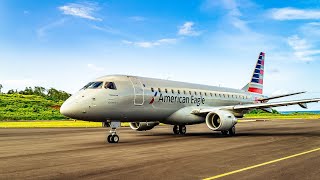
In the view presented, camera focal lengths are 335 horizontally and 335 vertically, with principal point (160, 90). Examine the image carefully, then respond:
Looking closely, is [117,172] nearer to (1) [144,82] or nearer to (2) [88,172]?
(2) [88,172]

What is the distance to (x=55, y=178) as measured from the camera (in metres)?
8.27

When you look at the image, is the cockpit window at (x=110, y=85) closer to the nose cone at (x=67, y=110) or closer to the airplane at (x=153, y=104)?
the airplane at (x=153, y=104)

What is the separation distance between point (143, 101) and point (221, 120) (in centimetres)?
551

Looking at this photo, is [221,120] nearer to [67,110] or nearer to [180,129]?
[180,129]

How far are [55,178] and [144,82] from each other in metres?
14.0

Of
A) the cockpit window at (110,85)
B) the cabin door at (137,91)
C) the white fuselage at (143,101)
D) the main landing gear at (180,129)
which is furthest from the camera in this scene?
the main landing gear at (180,129)

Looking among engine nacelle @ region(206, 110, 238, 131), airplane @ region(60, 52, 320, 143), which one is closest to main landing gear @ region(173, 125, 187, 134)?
airplane @ region(60, 52, 320, 143)

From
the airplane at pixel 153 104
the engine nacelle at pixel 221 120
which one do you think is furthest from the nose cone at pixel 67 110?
the engine nacelle at pixel 221 120

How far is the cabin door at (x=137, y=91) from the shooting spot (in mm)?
20580

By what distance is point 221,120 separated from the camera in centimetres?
2248

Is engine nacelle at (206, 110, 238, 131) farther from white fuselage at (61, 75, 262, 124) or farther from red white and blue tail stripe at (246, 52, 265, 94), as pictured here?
red white and blue tail stripe at (246, 52, 265, 94)

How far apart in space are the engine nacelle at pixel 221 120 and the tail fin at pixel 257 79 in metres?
12.3

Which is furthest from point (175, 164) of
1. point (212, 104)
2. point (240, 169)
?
point (212, 104)

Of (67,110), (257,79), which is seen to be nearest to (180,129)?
(67,110)
